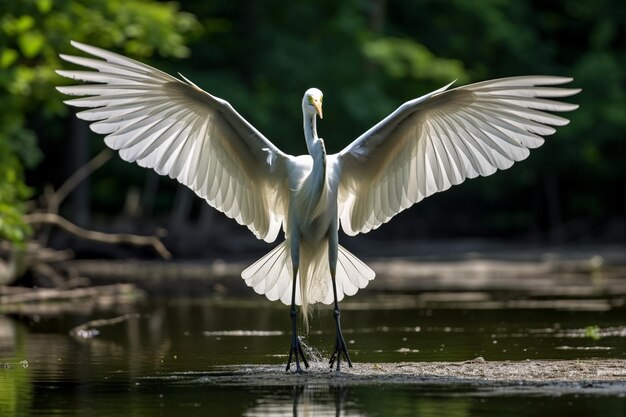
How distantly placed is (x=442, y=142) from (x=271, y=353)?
7.82 ft

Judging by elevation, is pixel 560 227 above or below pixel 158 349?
above

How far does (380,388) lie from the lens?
943 centimetres

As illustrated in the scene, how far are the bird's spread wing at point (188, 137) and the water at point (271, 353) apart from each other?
4.65 feet

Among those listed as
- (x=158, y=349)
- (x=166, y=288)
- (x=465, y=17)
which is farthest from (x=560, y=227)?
(x=158, y=349)

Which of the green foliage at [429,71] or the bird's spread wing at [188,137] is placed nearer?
the bird's spread wing at [188,137]

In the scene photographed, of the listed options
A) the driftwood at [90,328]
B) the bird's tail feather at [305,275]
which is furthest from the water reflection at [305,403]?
the driftwood at [90,328]

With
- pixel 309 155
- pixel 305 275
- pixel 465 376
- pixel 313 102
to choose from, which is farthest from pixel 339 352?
pixel 313 102

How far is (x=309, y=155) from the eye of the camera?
1155cm

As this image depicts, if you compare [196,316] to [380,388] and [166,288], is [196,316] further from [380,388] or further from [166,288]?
[380,388]

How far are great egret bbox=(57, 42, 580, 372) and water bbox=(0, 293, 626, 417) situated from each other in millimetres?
816

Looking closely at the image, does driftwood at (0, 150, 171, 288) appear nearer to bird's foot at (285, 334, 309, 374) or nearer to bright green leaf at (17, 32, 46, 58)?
bright green leaf at (17, 32, 46, 58)

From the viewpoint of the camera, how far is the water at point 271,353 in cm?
848

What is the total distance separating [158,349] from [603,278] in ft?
42.7

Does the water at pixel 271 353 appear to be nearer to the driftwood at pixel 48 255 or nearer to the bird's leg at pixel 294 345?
the bird's leg at pixel 294 345
